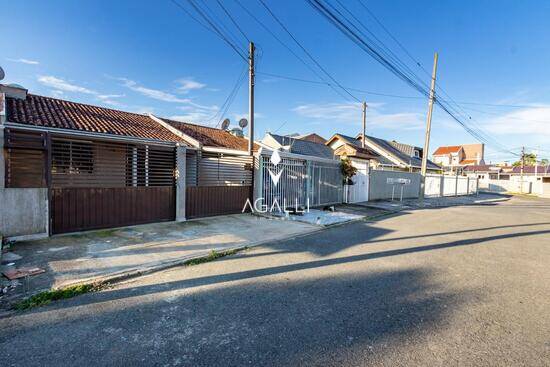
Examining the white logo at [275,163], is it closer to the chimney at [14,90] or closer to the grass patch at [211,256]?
the grass patch at [211,256]

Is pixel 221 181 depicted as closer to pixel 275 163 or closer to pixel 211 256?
pixel 275 163

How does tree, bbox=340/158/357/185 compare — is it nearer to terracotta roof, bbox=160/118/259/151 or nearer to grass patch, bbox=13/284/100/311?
terracotta roof, bbox=160/118/259/151

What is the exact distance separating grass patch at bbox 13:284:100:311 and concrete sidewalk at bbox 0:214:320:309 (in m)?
0.18

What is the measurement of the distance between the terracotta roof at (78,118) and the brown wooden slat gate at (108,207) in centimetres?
267

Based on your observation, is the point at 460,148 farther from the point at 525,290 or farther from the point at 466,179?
the point at 525,290

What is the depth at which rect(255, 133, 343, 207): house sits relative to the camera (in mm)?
12102

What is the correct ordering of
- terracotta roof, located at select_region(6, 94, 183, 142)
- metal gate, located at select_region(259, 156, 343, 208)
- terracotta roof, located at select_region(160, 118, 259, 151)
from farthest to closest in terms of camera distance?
terracotta roof, located at select_region(160, 118, 259, 151) → metal gate, located at select_region(259, 156, 343, 208) → terracotta roof, located at select_region(6, 94, 183, 142)

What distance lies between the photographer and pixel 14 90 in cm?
1073

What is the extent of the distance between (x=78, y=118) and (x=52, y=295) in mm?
8942

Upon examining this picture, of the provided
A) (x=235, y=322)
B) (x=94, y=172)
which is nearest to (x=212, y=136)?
(x=94, y=172)

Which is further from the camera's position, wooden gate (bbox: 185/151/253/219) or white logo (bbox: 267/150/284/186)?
white logo (bbox: 267/150/284/186)

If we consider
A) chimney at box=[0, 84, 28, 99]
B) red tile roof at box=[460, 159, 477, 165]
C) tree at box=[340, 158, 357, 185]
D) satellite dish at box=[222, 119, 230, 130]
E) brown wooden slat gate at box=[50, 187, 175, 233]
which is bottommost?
brown wooden slat gate at box=[50, 187, 175, 233]

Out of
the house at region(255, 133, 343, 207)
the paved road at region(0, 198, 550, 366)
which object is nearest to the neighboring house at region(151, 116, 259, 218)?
the house at region(255, 133, 343, 207)

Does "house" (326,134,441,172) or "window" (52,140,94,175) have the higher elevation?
"house" (326,134,441,172)
